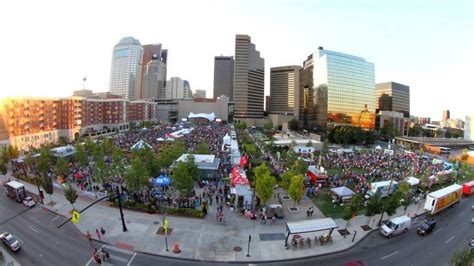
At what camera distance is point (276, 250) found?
2202 cm

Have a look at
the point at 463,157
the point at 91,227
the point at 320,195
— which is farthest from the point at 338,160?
the point at 91,227

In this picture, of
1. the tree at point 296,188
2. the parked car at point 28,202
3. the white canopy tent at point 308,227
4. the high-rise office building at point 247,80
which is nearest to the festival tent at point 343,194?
the tree at point 296,188

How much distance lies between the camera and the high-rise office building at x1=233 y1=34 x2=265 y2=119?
561 feet

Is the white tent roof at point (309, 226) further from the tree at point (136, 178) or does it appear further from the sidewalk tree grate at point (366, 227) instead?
the tree at point (136, 178)

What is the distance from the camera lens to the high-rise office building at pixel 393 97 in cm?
18600

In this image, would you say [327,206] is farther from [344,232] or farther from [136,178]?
[136,178]

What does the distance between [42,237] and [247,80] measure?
6408 inches

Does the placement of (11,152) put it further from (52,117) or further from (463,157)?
(463,157)

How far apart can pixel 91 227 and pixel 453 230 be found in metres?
36.4

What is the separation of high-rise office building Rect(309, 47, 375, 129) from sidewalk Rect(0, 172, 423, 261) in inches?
4286

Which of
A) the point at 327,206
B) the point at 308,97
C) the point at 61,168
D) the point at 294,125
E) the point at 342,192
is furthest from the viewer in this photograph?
the point at 294,125

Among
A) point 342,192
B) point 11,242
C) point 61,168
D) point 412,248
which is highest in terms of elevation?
point 61,168

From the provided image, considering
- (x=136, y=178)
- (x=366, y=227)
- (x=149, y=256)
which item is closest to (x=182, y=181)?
(x=136, y=178)

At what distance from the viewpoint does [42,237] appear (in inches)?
939
